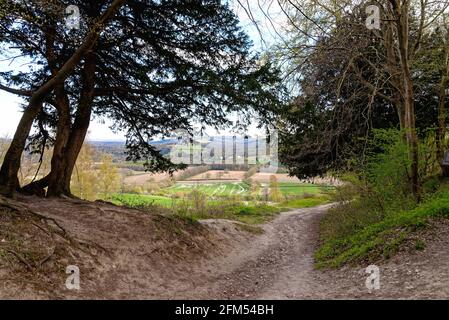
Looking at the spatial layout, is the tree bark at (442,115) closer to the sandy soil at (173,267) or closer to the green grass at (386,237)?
the green grass at (386,237)

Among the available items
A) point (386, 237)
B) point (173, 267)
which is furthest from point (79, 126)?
point (386, 237)

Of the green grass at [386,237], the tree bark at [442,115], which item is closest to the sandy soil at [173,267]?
the green grass at [386,237]

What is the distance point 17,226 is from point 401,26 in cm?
957

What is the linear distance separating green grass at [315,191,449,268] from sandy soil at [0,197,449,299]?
0.39m

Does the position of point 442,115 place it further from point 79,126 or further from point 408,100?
point 79,126

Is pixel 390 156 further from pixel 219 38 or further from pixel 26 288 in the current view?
pixel 26 288

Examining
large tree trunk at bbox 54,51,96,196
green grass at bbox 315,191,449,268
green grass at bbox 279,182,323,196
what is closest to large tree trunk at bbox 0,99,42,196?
large tree trunk at bbox 54,51,96,196

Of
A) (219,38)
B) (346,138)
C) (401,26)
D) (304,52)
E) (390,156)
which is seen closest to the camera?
(401,26)

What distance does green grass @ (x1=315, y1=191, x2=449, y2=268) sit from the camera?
7238mm

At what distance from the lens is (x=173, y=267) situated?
8375 mm

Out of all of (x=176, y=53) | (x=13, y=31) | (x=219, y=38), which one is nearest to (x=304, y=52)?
(x=219, y=38)

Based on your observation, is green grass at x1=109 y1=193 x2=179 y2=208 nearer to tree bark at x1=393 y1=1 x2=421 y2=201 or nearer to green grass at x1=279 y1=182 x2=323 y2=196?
tree bark at x1=393 y1=1 x2=421 y2=201

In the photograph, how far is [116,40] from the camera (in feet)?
35.3

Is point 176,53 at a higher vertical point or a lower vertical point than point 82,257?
higher
